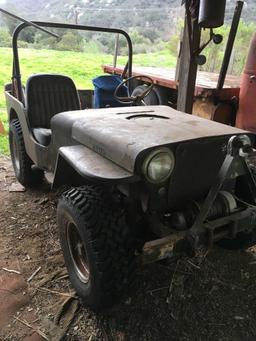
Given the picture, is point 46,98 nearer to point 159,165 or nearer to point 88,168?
point 88,168

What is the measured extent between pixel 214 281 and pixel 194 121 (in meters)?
1.07

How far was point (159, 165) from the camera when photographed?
185 centimetres

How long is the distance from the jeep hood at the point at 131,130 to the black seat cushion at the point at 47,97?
891 millimetres

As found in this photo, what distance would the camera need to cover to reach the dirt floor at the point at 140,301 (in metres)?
2.03

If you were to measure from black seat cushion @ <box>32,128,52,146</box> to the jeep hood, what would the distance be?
427mm

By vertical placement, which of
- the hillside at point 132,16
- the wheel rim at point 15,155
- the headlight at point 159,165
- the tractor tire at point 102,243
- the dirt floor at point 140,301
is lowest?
the dirt floor at point 140,301

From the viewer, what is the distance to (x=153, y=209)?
2.01 metres

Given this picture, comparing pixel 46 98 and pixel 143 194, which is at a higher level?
pixel 46 98

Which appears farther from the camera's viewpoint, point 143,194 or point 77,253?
point 77,253

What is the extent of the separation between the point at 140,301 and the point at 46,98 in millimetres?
2139

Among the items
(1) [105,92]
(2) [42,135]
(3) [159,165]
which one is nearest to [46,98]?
(2) [42,135]

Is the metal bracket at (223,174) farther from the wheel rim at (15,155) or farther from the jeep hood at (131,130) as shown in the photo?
the wheel rim at (15,155)

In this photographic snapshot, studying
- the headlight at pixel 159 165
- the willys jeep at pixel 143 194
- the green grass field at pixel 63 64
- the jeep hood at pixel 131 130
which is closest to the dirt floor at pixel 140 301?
the willys jeep at pixel 143 194

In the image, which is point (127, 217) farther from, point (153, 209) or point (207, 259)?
point (207, 259)
